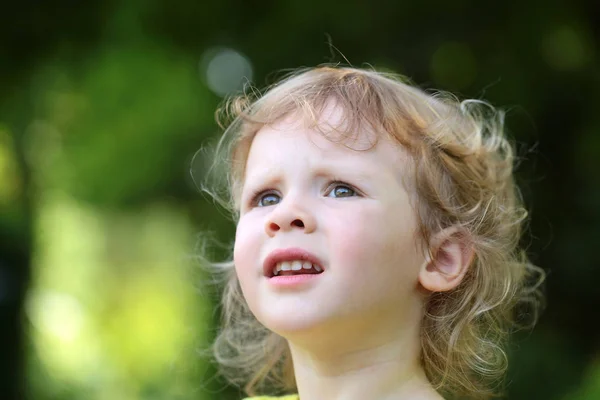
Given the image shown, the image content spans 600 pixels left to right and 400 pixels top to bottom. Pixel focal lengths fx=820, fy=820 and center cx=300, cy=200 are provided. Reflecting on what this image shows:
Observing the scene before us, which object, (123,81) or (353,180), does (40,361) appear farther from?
(353,180)

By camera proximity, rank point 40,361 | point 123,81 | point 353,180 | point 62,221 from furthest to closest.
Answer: point 62,221, point 40,361, point 123,81, point 353,180

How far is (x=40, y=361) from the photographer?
554 cm

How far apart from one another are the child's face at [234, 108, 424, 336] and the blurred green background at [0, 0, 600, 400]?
4.75 ft

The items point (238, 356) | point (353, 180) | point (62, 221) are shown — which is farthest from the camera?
point (62, 221)

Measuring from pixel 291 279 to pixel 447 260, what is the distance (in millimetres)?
387

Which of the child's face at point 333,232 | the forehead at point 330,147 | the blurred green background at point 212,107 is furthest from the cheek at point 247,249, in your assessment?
the blurred green background at point 212,107

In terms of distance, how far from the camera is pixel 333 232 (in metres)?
1.54

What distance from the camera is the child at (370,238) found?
155 cm

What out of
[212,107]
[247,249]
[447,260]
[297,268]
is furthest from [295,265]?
[212,107]

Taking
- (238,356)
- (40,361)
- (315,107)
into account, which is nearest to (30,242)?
(40,361)

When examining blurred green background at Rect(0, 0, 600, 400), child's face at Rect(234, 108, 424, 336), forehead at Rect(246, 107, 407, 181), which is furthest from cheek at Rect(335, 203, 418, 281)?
blurred green background at Rect(0, 0, 600, 400)

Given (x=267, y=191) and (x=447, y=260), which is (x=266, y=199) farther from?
(x=447, y=260)

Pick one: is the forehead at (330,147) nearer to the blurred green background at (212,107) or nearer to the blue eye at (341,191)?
the blue eye at (341,191)

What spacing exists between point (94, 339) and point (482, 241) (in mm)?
5449
